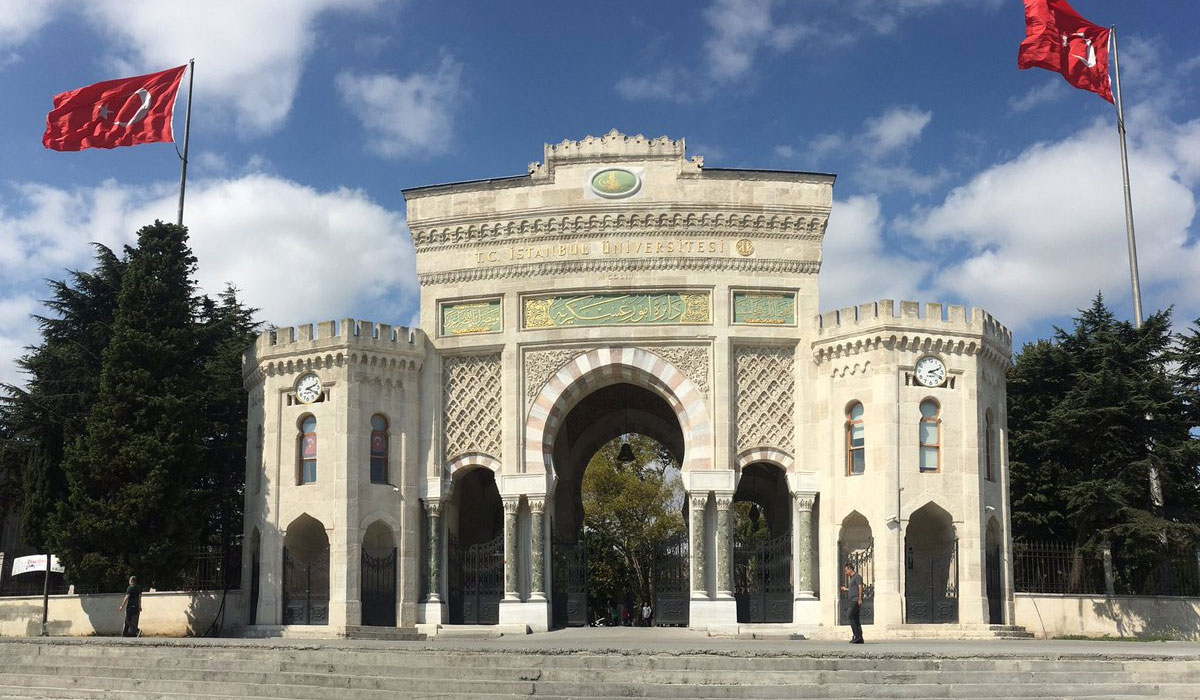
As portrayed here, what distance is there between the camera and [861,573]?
28.3 m

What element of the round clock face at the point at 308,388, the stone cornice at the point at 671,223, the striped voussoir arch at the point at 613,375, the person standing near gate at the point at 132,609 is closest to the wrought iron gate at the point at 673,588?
the striped voussoir arch at the point at 613,375

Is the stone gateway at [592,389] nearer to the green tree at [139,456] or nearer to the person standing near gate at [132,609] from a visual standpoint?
the green tree at [139,456]

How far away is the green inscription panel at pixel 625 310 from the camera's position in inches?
1177

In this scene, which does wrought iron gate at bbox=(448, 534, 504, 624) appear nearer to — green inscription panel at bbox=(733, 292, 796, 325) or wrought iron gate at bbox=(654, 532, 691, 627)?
wrought iron gate at bbox=(654, 532, 691, 627)

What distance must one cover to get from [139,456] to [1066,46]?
2537 centimetres

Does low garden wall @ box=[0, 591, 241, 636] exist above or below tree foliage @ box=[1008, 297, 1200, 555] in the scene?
below

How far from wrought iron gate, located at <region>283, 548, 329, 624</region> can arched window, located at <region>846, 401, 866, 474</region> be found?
40.1 ft

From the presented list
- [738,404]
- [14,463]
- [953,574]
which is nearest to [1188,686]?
[953,574]

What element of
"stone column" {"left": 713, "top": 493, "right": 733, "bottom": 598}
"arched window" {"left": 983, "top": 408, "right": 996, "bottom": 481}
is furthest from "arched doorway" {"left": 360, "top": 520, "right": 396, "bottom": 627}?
"arched window" {"left": 983, "top": 408, "right": 996, "bottom": 481}

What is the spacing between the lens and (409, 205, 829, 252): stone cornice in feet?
98.8

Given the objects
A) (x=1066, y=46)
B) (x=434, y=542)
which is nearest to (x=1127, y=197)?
(x=1066, y=46)

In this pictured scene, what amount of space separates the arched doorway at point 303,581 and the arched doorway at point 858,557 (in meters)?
11.6

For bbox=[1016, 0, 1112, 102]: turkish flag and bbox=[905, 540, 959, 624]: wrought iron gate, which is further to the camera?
bbox=[1016, 0, 1112, 102]: turkish flag

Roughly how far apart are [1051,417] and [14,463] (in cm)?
2709
